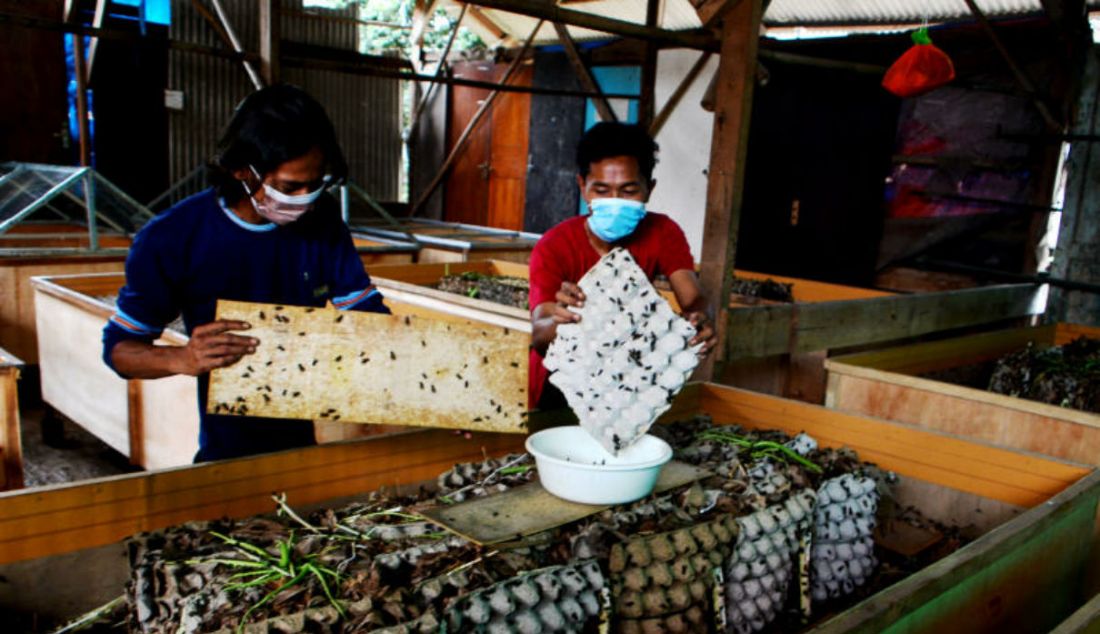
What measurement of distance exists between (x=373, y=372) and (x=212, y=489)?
0.50 metres

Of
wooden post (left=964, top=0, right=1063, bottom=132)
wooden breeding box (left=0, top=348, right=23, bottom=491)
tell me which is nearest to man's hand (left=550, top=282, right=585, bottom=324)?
wooden breeding box (left=0, top=348, right=23, bottom=491)

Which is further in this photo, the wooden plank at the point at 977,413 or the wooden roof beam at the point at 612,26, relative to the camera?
the wooden roof beam at the point at 612,26

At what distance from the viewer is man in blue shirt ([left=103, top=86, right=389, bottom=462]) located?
6.57ft

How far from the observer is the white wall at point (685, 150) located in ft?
33.9

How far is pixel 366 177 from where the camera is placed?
13.6 m

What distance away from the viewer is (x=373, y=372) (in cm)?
216

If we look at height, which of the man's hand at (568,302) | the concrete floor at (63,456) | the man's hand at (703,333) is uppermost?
the man's hand at (568,302)

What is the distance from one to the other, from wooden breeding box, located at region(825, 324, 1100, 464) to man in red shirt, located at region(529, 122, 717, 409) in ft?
5.02

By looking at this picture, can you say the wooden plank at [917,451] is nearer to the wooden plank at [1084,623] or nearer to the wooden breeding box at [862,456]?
the wooden breeding box at [862,456]

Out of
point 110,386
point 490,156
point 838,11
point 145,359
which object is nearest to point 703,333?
point 145,359

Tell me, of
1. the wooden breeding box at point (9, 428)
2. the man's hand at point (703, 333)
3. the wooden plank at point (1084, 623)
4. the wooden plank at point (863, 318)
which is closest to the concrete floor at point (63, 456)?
the wooden breeding box at point (9, 428)

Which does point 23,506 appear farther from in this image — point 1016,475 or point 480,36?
point 480,36

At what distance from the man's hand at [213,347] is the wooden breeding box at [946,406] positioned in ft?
9.40

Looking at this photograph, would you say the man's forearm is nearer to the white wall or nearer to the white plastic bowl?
the white plastic bowl
